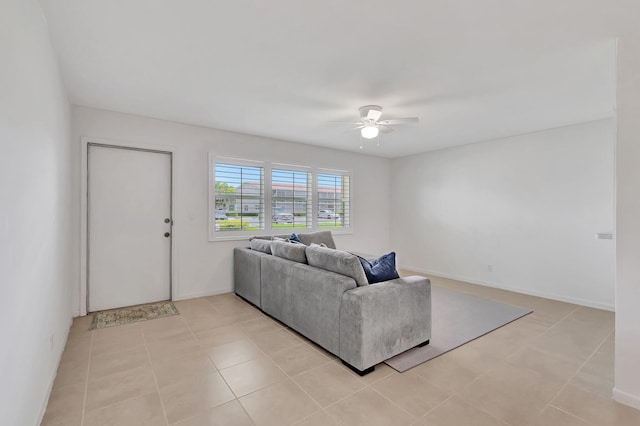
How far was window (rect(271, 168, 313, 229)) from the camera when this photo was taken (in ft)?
17.2

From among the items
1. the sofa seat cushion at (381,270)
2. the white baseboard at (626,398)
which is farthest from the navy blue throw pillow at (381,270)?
the white baseboard at (626,398)

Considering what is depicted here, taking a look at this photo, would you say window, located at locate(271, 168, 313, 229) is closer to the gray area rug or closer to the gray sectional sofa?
the gray sectional sofa

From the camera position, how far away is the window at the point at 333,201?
5.88 meters

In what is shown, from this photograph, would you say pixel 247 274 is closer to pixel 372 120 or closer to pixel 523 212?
pixel 372 120

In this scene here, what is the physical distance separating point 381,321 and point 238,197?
10.5ft

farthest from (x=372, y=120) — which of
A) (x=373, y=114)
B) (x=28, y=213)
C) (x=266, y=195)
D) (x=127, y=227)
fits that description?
(x=127, y=227)

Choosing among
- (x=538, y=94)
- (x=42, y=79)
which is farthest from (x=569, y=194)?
(x=42, y=79)

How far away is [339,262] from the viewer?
2754 millimetres

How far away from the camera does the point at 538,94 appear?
3.19m

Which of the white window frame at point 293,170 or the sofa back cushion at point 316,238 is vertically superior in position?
A: the white window frame at point 293,170

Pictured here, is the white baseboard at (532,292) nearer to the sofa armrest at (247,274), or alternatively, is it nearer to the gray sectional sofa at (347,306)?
the gray sectional sofa at (347,306)

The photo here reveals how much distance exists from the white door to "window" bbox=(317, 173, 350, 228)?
8.95 feet

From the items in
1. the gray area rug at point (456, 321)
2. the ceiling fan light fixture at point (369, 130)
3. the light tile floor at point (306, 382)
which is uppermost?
the ceiling fan light fixture at point (369, 130)

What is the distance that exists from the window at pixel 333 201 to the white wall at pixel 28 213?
158 inches
